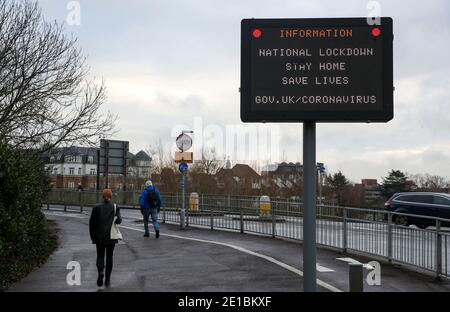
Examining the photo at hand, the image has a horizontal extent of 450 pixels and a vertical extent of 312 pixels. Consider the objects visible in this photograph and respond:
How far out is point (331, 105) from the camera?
5.65 metres

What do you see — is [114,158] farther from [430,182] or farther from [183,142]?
[430,182]

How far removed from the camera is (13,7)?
1708cm

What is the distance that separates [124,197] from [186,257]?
971 inches

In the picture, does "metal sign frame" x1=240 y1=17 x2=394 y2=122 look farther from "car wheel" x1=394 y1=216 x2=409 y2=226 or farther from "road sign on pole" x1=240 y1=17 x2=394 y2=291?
"car wheel" x1=394 y1=216 x2=409 y2=226

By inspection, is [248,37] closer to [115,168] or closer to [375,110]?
[375,110]

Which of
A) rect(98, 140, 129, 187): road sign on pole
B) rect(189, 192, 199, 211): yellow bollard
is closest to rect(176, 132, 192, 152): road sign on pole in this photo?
rect(189, 192, 199, 211): yellow bollard

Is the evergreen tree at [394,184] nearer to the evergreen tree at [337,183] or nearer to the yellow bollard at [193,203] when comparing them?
the evergreen tree at [337,183]

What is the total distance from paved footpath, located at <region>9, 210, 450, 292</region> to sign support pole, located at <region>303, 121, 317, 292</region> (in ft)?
8.57

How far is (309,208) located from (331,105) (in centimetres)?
114

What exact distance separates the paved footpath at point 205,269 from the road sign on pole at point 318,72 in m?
3.69

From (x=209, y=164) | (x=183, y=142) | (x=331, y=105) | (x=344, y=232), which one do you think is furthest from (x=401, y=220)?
(x=209, y=164)

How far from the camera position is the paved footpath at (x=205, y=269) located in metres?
8.78
